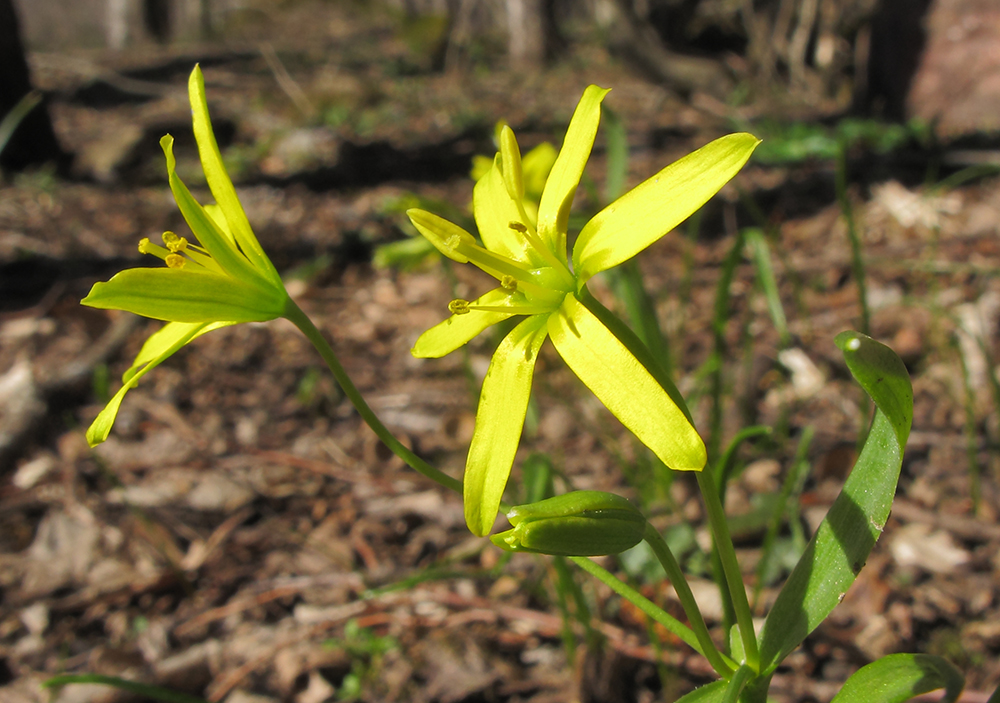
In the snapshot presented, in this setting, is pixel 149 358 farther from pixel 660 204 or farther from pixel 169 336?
pixel 660 204

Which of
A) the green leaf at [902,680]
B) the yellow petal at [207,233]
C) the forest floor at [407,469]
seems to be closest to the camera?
the green leaf at [902,680]

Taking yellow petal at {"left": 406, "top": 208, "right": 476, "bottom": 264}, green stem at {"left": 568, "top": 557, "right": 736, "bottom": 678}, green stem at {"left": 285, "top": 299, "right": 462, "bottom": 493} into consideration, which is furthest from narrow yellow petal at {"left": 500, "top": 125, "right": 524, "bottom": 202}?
green stem at {"left": 568, "top": 557, "right": 736, "bottom": 678}

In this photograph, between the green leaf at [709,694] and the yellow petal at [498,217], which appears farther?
the yellow petal at [498,217]

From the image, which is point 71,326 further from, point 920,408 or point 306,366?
point 920,408

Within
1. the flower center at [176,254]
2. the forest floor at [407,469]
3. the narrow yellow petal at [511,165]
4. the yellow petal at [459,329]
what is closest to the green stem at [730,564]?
the yellow petal at [459,329]

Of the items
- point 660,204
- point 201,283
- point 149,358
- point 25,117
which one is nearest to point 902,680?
point 660,204

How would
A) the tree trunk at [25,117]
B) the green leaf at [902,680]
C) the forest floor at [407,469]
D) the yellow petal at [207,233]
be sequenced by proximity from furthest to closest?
the tree trunk at [25,117] → the forest floor at [407,469] → the yellow petal at [207,233] → the green leaf at [902,680]

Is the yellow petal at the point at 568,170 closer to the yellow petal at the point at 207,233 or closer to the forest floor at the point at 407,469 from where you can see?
the yellow petal at the point at 207,233
